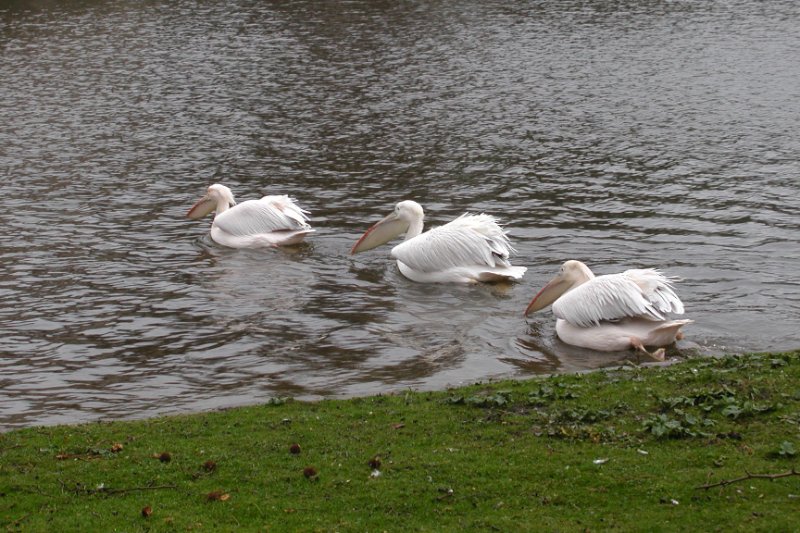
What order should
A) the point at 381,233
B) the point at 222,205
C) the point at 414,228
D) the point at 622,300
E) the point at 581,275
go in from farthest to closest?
the point at 222,205 → the point at 414,228 → the point at 381,233 → the point at 581,275 → the point at 622,300

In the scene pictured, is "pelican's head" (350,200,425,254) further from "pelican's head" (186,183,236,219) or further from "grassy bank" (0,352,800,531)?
"grassy bank" (0,352,800,531)

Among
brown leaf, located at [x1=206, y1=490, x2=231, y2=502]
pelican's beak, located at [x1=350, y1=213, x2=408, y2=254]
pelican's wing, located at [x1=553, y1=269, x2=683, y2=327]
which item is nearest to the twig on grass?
brown leaf, located at [x1=206, y1=490, x2=231, y2=502]

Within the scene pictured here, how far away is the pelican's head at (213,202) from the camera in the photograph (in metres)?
13.5

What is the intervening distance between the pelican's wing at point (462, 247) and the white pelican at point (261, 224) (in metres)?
1.76

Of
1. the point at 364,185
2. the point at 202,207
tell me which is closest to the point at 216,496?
the point at 202,207

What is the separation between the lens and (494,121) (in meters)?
17.8

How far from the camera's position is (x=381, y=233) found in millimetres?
12203

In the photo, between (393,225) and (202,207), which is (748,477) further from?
(202,207)

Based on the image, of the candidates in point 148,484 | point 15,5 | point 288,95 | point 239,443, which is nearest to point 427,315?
point 239,443

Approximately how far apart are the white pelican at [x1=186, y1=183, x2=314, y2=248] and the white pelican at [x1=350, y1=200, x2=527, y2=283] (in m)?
1.52

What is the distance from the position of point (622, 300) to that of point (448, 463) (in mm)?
3609

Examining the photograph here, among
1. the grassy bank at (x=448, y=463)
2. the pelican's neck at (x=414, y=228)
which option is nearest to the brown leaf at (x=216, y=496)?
the grassy bank at (x=448, y=463)

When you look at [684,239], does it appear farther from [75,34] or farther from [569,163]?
[75,34]

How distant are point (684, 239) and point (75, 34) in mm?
19968
